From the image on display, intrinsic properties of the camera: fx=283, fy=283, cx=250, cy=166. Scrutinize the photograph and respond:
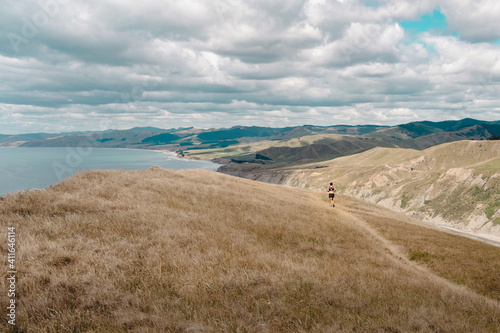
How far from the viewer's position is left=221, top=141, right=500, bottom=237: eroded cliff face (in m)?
97.5

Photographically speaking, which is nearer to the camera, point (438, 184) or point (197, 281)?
point (197, 281)

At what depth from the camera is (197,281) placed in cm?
758

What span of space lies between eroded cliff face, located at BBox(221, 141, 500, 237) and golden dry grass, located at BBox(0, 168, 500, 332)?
107m

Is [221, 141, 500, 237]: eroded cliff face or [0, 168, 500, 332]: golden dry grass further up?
[0, 168, 500, 332]: golden dry grass

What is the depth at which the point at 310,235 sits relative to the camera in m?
15.2

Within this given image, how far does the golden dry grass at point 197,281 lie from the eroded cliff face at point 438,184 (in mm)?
106741

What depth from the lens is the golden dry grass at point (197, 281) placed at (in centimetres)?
604

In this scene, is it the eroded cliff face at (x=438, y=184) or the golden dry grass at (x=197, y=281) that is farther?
the eroded cliff face at (x=438, y=184)

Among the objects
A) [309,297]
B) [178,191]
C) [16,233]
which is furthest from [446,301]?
[178,191]

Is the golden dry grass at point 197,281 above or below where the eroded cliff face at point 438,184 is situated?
above

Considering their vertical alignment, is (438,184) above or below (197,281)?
below

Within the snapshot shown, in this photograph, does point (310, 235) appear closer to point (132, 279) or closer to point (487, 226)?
point (132, 279)

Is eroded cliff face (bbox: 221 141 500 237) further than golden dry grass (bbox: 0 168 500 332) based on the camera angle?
Yes

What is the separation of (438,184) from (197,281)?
133655mm
